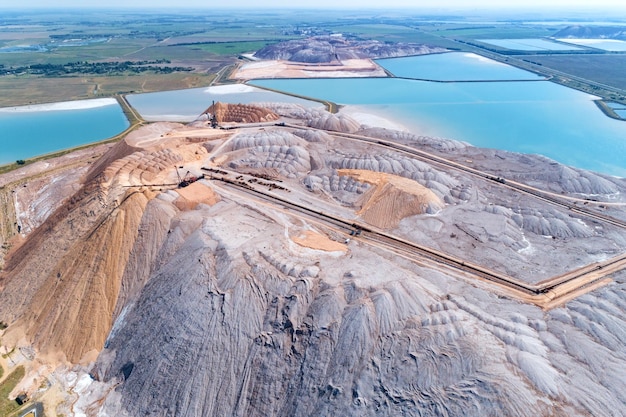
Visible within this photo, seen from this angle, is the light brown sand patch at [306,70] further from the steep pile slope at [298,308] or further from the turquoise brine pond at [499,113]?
the steep pile slope at [298,308]

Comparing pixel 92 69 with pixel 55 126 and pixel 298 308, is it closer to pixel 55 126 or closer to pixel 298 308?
pixel 55 126

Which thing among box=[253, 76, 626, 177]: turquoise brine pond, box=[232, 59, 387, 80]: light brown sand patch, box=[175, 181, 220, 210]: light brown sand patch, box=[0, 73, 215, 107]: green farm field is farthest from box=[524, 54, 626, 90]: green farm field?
box=[175, 181, 220, 210]: light brown sand patch

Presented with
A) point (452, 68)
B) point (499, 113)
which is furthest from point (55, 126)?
point (452, 68)

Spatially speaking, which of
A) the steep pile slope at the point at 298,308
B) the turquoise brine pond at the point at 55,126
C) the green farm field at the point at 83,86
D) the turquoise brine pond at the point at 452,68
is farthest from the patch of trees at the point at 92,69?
the steep pile slope at the point at 298,308

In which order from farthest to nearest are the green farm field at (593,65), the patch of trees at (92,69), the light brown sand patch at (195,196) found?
the patch of trees at (92,69) < the green farm field at (593,65) < the light brown sand patch at (195,196)

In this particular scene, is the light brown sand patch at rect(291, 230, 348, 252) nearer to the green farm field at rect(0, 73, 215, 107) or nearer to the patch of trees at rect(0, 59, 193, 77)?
the green farm field at rect(0, 73, 215, 107)

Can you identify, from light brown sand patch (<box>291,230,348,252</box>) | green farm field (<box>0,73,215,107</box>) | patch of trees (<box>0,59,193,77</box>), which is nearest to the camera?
→ light brown sand patch (<box>291,230,348,252</box>)
